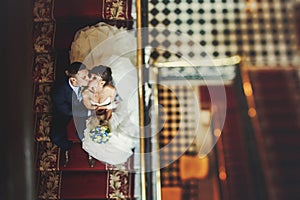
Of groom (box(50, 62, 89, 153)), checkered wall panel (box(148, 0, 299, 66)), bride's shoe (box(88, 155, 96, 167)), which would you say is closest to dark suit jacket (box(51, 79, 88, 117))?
groom (box(50, 62, 89, 153))

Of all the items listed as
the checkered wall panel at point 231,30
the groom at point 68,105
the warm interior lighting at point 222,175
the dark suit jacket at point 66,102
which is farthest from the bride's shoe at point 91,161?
the warm interior lighting at point 222,175

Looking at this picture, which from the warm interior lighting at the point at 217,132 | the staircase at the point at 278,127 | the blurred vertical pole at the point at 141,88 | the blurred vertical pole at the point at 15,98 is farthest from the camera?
the warm interior lighting at the point at 217,132

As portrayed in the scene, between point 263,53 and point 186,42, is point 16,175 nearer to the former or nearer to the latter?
point 186,42

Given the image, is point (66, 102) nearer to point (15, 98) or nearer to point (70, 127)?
point (70, 127)

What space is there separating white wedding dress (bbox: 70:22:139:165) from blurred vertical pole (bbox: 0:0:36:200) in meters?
1.14

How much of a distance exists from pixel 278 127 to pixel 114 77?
1.26 meters

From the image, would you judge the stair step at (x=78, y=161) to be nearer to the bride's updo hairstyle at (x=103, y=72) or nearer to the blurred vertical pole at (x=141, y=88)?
the blurred vertical pole at (x=141, y=88)

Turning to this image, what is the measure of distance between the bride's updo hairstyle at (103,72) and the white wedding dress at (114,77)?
2cm

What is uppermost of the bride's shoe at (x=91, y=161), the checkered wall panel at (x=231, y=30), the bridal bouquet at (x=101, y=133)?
the checkered wall panel at (x=231, y=30)

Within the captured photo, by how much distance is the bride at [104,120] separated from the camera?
201cm

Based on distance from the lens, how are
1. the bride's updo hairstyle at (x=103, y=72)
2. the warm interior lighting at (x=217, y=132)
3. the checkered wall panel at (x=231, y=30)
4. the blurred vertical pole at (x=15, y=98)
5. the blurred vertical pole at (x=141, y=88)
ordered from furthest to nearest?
1. the warm interior lighting at (x=217, y=132)
2. the checkered wall panel at (x=231, y=30)
3. the blurred vertical pole at (x=141, y=88)
4. the bride's updo hairstyle at (x=103, y=72)
5. the blurred vertical pole at (x=15, y=98)

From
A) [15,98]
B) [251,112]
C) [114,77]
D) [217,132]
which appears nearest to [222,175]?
[217,132]

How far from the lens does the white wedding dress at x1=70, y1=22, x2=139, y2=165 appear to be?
203 cm

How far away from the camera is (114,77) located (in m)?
2.03
